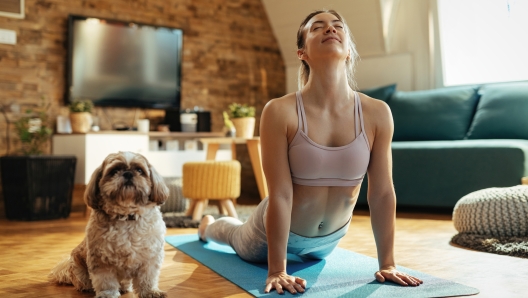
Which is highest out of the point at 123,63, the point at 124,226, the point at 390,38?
the point at 390,38

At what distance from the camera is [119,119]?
5.55 meters

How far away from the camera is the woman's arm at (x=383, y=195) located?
202 centimetres

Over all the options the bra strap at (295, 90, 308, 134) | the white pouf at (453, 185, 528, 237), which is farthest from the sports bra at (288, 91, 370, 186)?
the white pouf at (453, 185, 528, 237)

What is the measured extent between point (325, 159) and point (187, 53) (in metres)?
4.36

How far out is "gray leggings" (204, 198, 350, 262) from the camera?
2.21 meters

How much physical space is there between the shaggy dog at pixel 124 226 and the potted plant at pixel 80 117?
10.6 ft

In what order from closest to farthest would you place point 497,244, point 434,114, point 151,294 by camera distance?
1. point 151,294
2. point 497,244
3. point 434,114

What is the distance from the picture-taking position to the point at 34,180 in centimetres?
452

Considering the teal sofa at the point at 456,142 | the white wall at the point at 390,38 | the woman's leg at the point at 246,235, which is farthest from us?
the white wall at the point at 390,38

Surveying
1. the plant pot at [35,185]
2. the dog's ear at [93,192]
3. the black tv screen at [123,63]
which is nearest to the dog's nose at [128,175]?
the dog's ear at [93,192]

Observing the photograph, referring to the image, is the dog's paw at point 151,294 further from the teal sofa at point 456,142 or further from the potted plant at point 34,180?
the teal sofa at point 456,142

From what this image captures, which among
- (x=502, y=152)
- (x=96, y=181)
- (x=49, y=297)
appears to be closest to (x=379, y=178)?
(x=96, y=181)

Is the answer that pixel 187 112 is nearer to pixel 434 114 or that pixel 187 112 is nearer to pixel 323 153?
pixel 434 114

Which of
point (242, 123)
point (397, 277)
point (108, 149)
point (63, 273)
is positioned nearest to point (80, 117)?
point (108, 149)
